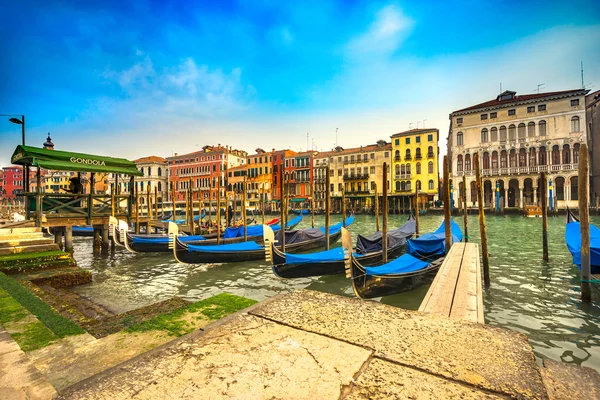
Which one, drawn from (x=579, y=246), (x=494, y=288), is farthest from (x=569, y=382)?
(x=579, y=246)

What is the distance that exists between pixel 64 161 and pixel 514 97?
42606mm

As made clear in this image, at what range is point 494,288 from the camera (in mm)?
6660

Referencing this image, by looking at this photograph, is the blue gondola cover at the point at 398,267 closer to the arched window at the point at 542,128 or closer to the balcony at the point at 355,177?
the balcony at the point at 355,177

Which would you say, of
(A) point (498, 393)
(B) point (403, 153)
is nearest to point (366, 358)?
(A) point (498, 393)

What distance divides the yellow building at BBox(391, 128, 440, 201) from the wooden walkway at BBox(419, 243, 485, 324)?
3382 cm

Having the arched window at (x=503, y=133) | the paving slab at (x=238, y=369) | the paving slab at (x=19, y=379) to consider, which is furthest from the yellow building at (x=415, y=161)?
the paving slab at (x=19, y=379)

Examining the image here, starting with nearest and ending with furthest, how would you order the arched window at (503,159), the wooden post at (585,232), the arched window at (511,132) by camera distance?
1. the wooden post at (585,232)
2. the arched window at (511,132)
3. the arched window at (503,159)

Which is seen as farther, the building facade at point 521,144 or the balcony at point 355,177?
the balcony at point 355,177

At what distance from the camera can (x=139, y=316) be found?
3926 millimetres

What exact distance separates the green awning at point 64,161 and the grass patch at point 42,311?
565 cm

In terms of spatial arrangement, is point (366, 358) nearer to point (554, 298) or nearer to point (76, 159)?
point (554, 298)

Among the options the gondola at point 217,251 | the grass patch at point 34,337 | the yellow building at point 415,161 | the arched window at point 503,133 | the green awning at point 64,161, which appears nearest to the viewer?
the grass patch at point 34,337

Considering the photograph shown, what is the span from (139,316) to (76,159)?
319 inches

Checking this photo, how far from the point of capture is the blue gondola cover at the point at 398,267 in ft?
18.9
